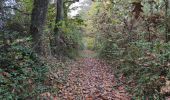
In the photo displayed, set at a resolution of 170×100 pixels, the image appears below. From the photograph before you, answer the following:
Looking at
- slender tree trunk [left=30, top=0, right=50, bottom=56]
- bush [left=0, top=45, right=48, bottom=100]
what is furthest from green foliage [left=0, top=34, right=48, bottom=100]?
slender tree trunk [left=30, top=0, right=50, bottom=56]

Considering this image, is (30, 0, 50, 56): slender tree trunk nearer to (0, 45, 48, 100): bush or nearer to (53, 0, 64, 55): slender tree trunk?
(0, 45, 48, 100): bush

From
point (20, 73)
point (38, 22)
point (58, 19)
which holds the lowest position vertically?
point (20, 73)

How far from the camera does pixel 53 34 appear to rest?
1477 cm

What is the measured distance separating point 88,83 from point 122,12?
903cm

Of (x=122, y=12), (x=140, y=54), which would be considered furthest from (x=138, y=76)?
(x=122, y=12)

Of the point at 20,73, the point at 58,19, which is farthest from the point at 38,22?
the point at 58,19

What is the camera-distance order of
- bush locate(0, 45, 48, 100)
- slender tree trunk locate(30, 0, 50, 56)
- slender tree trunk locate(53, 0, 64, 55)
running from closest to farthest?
1. bush locate(0, 45, 48, 100)
2. slender tree trunk locate(30, 0, 50, 56)
3. slender tree trunk locate(53, 0, 64, 55)

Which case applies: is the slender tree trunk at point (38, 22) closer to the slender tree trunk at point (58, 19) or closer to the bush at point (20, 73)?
the bush at point (20, 73)

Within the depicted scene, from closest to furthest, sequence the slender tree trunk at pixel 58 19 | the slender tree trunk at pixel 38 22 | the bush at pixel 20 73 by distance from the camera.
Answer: the bush at pixel 20 73 → the slender tree trunk at pixel 38 22 → the slender tree trunk at pixel 58 19

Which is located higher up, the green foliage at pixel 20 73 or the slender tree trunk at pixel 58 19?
the slender tree trunk at pixel 58 19

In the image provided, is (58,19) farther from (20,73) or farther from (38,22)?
(20,73)

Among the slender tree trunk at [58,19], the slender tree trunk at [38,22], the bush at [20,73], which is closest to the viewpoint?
the bush at [20,73]

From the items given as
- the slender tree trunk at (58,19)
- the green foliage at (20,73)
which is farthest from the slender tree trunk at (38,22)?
the slender tree trunk at (58,19)

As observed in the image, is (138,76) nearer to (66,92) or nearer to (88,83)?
(88,83)
